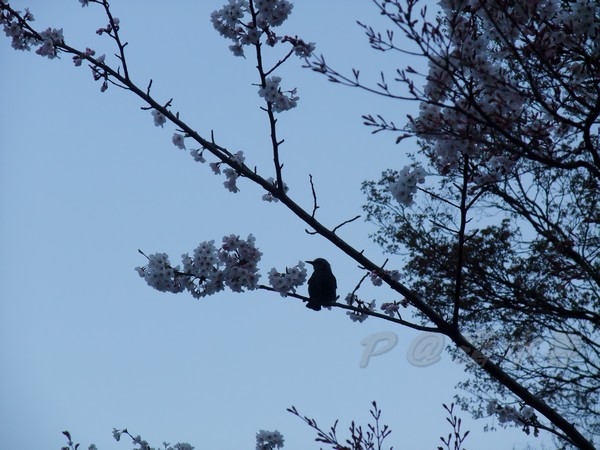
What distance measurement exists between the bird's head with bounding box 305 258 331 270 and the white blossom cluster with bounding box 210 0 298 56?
1.53 meters

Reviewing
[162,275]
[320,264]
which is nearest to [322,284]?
[320,264]

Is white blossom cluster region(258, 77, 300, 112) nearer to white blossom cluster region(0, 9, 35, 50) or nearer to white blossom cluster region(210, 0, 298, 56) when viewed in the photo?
white blossom cluster region(210, 0, 298, 56)

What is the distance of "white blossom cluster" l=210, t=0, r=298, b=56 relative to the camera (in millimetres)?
3809

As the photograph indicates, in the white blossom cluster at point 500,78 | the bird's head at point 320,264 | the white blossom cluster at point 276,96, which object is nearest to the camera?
the white blossom cluster at point 500,78

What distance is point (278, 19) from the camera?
3.87 metres

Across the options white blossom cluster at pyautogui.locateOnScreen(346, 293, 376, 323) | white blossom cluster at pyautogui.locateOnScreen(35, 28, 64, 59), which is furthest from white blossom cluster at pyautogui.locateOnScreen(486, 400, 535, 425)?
white blossom cluster at pyautogui.locateOnScreen(35, 28, 64, 59)

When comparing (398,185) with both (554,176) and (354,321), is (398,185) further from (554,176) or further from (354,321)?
(554,176)

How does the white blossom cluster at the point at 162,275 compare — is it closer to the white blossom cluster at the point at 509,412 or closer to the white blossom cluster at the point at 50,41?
the white blossom cluster at the point at 50,41

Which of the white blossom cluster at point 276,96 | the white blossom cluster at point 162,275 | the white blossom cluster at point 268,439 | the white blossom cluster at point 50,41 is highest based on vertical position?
the white blossom cluster at point 50,41

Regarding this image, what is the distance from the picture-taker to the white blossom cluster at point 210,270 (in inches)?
152

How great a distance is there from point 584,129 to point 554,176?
6061mm

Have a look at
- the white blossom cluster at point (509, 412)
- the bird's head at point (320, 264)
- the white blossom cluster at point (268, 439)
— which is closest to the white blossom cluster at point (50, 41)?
→ the bird's head at point (320, 264)

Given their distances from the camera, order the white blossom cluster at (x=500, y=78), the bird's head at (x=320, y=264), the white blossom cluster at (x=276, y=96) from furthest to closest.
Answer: the bird's head at (x=320, y=264) < the white blossom cluster at (x=276, y=96) < the white blossom cluster at (x=500, y=78)

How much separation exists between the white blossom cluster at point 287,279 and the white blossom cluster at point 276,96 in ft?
3.10
